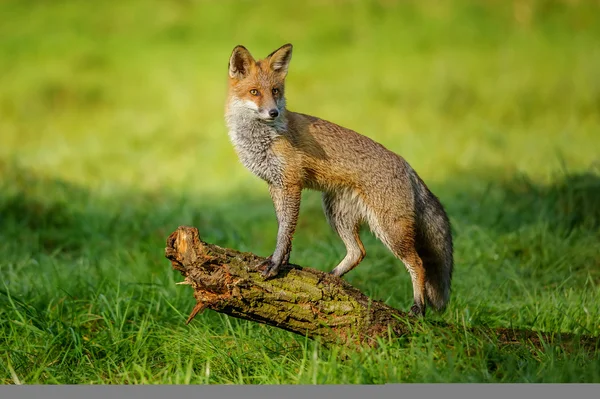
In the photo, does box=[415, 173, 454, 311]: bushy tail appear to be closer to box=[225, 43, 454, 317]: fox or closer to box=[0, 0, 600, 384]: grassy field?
box=[225, 43, 454, 317]: fox

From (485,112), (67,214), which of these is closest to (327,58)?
(485,112)

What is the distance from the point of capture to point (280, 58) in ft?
14.9

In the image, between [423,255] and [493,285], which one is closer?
[423,255]

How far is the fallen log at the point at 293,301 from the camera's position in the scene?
3.88 m

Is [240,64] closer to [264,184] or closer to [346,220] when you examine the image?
[346,220]

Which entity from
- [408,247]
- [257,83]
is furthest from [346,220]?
[257,83]

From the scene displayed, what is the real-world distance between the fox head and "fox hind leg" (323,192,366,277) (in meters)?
0.56

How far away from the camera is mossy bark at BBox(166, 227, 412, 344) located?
152 inches

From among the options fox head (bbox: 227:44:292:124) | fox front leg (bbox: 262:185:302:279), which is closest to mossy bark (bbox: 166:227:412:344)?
fox front leg (bbox: 262:185:302:279)

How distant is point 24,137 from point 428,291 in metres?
7.77

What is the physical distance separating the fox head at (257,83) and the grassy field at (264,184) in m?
1.18

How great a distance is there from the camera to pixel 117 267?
5750mm

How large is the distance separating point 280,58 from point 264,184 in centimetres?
471

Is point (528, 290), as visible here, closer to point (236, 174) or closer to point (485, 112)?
point (236, 174)
